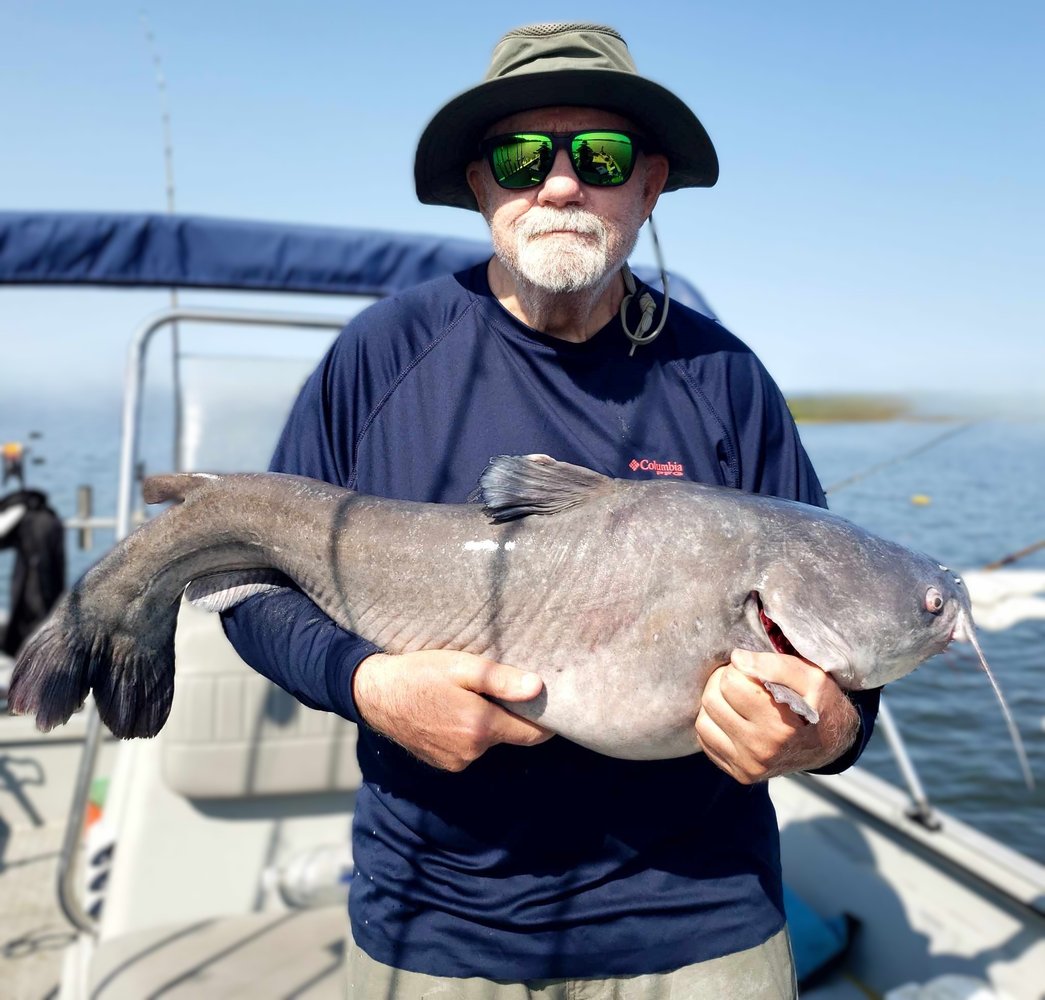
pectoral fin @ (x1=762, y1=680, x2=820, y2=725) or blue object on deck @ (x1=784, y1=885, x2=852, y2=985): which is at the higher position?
pectoral fin @ (x1=762, y1=680, x2=820, y2=725)

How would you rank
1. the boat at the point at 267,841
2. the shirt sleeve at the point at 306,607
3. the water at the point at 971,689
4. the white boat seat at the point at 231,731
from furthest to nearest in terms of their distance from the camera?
the water at the point at 971,689 → the white boat seat at the point at 231,731 → the boat at the point at 267,841 → the shirt sleeve at the point at 306,607

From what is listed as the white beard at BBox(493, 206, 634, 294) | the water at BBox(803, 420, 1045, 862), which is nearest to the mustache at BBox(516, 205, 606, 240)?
the white beard at BBox(493, 206, 634, 294)

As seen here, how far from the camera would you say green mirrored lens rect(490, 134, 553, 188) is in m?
2.14

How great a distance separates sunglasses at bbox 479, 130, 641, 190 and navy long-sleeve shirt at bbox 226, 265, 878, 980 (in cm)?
28

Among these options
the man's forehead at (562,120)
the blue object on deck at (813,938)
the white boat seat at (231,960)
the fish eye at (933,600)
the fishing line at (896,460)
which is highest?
the man's forehead at (562,120)

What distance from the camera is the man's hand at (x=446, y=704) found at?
1.80m

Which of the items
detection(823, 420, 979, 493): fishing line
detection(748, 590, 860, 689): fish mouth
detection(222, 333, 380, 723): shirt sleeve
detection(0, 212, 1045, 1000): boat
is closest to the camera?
detection(748, 590, 860, 689): fish mouth

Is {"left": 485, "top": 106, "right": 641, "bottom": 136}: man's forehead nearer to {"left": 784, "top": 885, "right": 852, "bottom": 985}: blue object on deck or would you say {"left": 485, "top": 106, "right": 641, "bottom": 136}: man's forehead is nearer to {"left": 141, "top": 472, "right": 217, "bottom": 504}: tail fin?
{"left": 141, "top": 472, "right": 217, "bottom": 504}: tail fin

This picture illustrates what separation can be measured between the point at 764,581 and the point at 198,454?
5145 mm

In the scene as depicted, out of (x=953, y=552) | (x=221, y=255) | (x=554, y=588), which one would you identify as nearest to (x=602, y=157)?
(x=554, y=588)

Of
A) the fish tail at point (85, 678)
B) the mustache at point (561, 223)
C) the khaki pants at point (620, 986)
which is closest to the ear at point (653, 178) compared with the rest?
the mustache at point (561, 223)

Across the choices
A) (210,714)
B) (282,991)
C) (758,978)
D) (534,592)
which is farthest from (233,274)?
(758,978)

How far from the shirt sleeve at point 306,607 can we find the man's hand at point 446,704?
0.11 m

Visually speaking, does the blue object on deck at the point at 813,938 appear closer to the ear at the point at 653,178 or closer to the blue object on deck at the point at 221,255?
the blue object on deck at the point at 221,255
